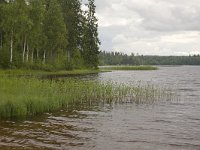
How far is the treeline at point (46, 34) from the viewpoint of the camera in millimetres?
59094

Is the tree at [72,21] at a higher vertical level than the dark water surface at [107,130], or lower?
higher

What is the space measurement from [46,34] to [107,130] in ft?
182

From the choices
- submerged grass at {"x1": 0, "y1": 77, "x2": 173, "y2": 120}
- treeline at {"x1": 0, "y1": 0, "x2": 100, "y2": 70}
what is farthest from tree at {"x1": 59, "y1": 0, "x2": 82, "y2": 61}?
submerged grass at {"x1": 0, "y1": 77, "x2": 173, "y2": 120}

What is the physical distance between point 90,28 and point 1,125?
77.1 m

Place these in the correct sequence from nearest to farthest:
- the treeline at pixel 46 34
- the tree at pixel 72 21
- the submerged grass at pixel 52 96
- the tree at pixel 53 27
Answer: the submerged grass at pixel 52 96, the treeline at pixel 46 34, the tree at pixel 53 27, the tree at pixel 72 21

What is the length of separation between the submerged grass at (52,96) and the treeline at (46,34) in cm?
3039

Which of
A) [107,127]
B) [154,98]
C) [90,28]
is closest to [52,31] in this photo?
[90,28]

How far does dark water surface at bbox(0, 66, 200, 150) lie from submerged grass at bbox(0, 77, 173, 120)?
104cm

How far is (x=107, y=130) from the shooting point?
1864 centimetres

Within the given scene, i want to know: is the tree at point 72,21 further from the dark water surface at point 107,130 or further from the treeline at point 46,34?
the dark water surface at point 107,130

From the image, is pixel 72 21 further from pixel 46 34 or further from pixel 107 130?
pixel 107 130

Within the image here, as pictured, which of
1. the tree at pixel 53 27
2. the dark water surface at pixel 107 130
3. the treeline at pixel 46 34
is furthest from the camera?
the tree at pixel 53 27

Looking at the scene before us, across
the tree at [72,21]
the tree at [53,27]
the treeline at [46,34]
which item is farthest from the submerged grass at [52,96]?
the tree at [72,21]

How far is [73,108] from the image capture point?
25281mm
